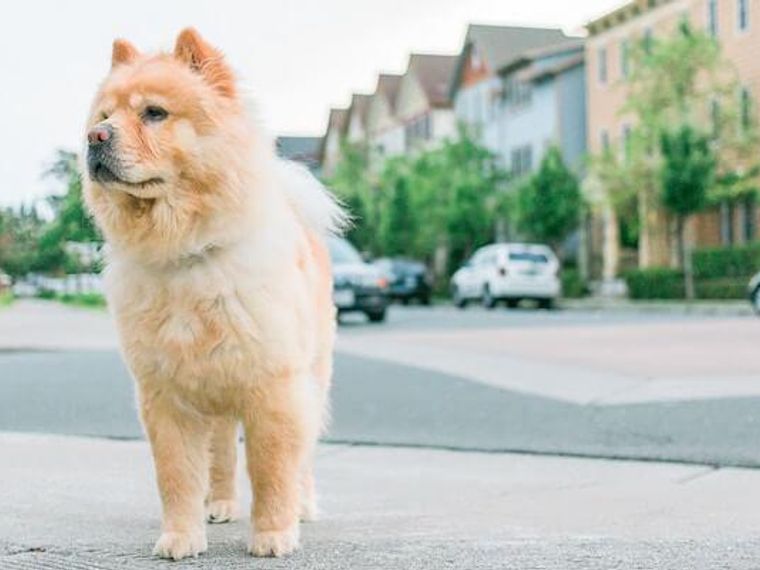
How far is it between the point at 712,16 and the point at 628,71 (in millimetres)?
4433

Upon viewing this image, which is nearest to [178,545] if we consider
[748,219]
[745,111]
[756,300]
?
[756,300]

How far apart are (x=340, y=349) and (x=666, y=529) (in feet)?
39.2

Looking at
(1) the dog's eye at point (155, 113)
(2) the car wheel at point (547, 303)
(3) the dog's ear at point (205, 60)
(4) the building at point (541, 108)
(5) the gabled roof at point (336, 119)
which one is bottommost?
(2) the car wheel at point (547, 303)

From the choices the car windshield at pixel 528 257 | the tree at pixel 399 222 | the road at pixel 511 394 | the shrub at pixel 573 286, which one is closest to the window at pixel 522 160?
the tree at pixel 399 222

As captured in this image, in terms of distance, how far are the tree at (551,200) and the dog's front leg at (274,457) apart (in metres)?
38.3

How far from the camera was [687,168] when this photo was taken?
113ft

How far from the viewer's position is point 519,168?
173 ft

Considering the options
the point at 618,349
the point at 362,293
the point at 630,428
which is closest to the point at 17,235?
the point at 630,428

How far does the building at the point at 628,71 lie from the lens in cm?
3641

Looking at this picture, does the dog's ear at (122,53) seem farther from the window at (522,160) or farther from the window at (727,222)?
the window at (522,160)

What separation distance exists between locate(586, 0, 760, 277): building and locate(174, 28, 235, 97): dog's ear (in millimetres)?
32489

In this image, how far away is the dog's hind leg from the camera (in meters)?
5.69

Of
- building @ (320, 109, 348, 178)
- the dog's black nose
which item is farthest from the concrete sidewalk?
building @ (320, 109, 348, 178)

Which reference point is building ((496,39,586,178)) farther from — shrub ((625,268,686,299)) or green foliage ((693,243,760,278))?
green foliage ((693,243,760,278))
